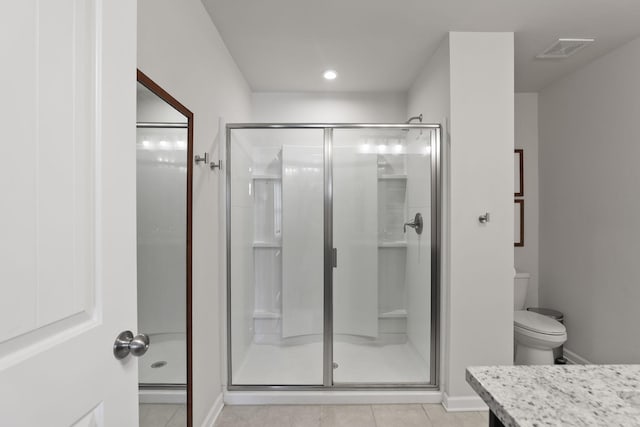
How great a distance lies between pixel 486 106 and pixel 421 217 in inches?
34.3

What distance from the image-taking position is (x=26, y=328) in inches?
22.1

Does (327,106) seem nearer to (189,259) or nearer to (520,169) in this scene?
(520,169)

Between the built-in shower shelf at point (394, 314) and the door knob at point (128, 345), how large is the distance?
1980 millimetres

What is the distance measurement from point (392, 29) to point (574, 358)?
3.09 meters

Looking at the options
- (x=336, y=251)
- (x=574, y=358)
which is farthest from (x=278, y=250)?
(x=574, y=358)

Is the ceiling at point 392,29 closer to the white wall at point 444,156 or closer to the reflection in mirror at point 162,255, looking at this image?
the white wall at point 444,156

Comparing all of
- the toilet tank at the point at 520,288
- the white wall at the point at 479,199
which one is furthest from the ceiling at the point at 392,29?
the toilet tank at the point at 520,288

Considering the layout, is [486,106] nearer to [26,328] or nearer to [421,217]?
[421,217]

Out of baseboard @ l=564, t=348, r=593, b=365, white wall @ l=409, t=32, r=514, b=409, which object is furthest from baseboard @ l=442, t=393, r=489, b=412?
baseboard @ l=564, t=348, r=593, b=365

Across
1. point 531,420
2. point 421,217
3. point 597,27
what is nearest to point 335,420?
point 421,217

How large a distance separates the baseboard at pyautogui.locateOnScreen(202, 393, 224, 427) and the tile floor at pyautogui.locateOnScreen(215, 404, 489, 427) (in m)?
0.03

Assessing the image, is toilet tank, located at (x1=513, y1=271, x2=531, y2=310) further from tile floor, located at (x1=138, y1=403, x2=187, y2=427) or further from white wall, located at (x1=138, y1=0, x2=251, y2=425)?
tile floor, located at (x1=138, y1=403, x2=187, y2=427)

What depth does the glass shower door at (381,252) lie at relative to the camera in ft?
8.21

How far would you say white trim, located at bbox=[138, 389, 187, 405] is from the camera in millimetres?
1326
